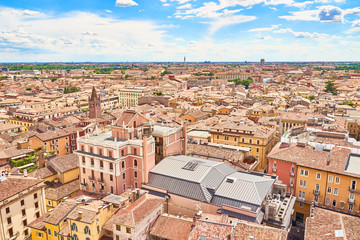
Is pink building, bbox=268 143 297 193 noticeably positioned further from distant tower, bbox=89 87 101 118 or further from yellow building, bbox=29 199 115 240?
distant tower, bbox=89 87 101 118

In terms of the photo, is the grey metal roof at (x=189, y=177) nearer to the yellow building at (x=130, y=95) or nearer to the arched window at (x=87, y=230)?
the arched window at (x=87, y=230)

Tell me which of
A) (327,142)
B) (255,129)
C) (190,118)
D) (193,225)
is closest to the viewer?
(193,225)

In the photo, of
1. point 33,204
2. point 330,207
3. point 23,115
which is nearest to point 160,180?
point 33,204

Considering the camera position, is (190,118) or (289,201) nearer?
(289,201)

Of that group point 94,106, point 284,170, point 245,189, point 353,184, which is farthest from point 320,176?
point 94,106

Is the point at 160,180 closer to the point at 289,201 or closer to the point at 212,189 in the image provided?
the point at 212,189

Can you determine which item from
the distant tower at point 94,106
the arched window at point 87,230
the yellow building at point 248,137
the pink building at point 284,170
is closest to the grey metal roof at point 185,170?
the pink building at point 284,170
